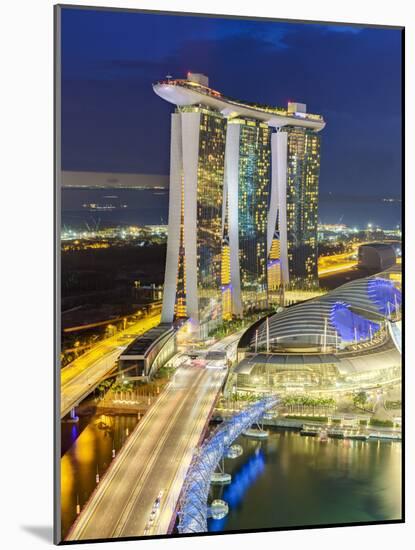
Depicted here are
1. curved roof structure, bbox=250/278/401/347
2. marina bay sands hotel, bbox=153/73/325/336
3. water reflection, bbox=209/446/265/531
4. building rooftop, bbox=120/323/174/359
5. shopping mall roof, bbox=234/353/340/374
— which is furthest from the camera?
shopping mall roof, bbox=234/353/340/374

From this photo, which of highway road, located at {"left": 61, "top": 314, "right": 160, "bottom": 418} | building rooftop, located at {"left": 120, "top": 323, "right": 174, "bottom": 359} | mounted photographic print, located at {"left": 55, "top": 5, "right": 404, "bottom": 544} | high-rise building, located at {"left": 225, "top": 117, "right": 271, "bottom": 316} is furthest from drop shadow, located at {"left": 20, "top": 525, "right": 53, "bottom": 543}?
high-rise building, located at {"left": 225, "top": 117, "right": 271, "bottom": 316}

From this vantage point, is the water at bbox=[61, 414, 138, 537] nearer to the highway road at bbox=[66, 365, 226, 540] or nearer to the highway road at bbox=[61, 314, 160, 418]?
the highway road at bbox=[66, 365, 226, 540]

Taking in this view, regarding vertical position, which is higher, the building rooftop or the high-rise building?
the high-rise building

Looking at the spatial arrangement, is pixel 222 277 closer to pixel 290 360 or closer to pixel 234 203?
pixel 234 203

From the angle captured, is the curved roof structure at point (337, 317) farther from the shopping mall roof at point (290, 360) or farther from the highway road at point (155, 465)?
the highway road at point (155, 465)

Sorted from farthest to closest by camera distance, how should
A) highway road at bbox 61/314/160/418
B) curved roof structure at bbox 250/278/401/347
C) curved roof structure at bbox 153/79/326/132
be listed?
curved roof structure at bbox 250/278/401/347, curved roof structure at bbox 153/79/326/132, highway road at bbox 61/314/160/418

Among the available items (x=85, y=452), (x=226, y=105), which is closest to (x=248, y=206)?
(x=226, y=105)

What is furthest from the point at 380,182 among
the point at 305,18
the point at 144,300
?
the point at 144,300

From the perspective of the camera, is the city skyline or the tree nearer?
the city skyline
